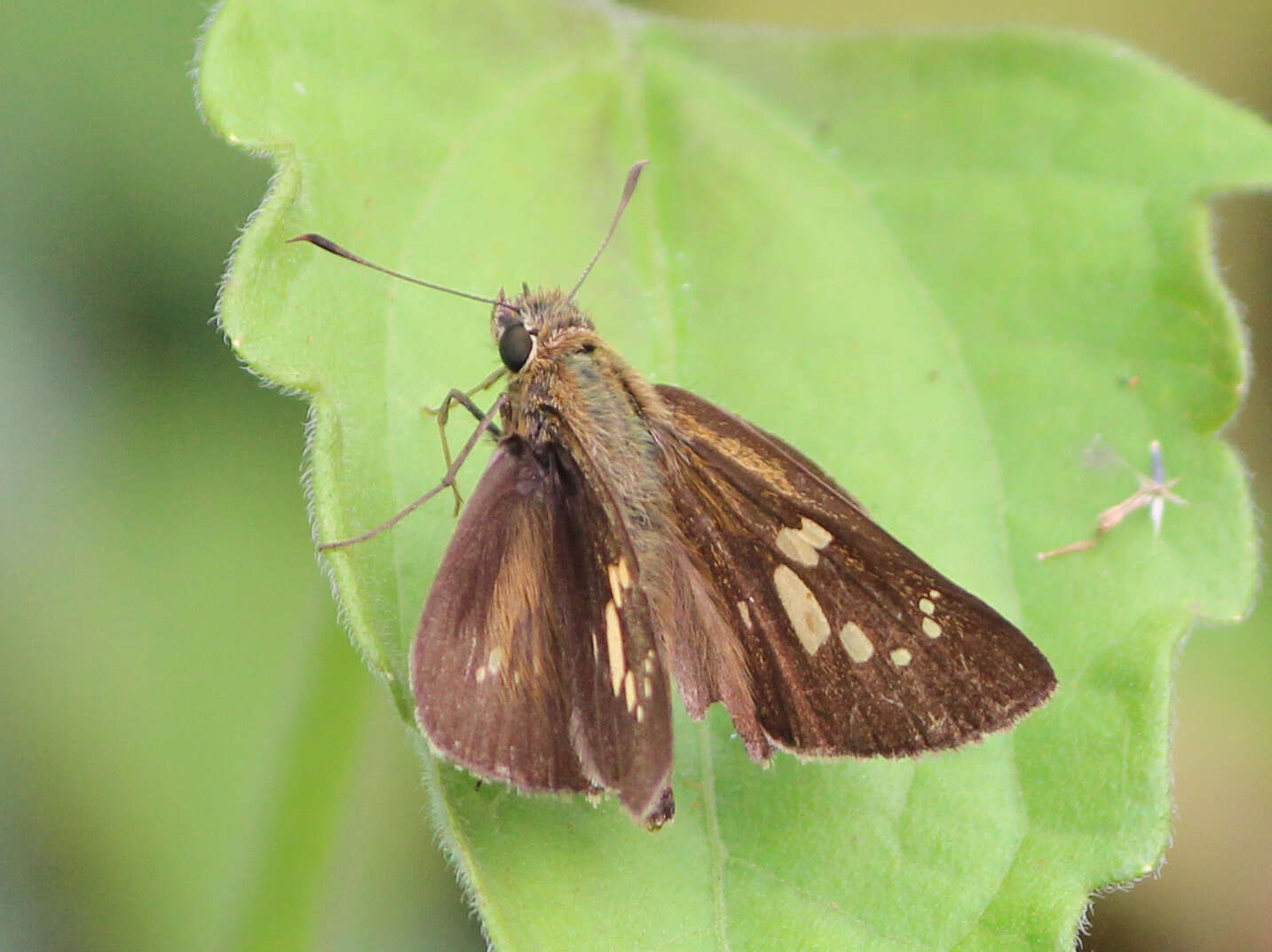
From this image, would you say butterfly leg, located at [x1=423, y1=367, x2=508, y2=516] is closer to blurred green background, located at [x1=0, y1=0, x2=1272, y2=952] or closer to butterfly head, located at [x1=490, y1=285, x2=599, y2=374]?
butterfly head, located at [x1=490, y1=285, x2=599, y2=374]

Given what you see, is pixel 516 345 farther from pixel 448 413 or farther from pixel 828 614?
pixel 828 614

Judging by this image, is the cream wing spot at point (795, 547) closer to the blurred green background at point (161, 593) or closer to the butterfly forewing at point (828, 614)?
the butterfly forewing at point (828, 614)

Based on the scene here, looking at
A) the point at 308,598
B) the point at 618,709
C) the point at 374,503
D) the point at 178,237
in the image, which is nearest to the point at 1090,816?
the point at 618,709

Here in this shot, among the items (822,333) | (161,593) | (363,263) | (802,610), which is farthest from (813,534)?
(161,593)

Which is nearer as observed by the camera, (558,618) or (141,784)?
(558,618)

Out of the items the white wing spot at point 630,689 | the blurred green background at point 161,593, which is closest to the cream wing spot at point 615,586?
the white wing spot at point 630,689

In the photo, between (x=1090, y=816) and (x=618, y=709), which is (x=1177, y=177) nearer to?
(x=1090, y=816)
